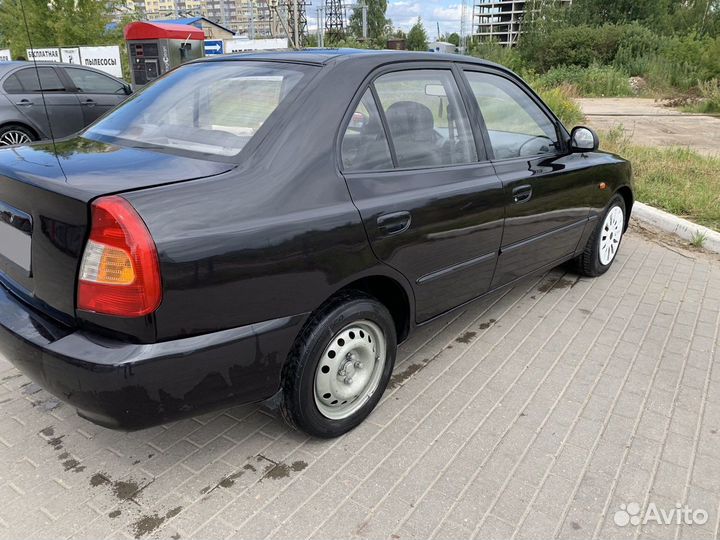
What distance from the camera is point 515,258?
3555mm

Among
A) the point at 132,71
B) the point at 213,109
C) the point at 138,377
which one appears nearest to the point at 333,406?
the point at 138,377

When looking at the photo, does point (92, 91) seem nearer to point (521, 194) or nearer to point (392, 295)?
point (521, 194)

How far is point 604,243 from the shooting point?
471cm

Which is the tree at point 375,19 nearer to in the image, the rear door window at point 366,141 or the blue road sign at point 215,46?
the blue road sign at point 215,46

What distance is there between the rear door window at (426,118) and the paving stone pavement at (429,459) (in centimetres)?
121

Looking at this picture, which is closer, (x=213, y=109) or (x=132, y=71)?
(x=213, y=109)

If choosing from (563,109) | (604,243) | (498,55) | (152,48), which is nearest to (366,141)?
(604,243)

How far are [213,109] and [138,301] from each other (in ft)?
3.89

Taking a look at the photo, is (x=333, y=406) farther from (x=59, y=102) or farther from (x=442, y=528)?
(x=59, y=102)

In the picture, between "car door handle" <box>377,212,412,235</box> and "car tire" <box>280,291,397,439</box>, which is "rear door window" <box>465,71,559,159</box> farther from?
"car tire" <box>280,291,397,439</box>

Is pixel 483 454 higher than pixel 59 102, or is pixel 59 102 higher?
pixel 59 102

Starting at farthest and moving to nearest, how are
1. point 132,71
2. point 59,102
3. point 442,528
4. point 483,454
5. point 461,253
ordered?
point 132,71
point 59,102
point 461,253
point 483,454
point 442,528

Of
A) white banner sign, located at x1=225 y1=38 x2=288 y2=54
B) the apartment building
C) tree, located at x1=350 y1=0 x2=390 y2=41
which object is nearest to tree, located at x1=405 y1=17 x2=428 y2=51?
tree, located at x1=350 y1=0 x2=390 y2=41

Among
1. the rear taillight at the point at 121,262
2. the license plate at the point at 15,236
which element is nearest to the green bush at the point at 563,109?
the license plate at the point at 15,236
